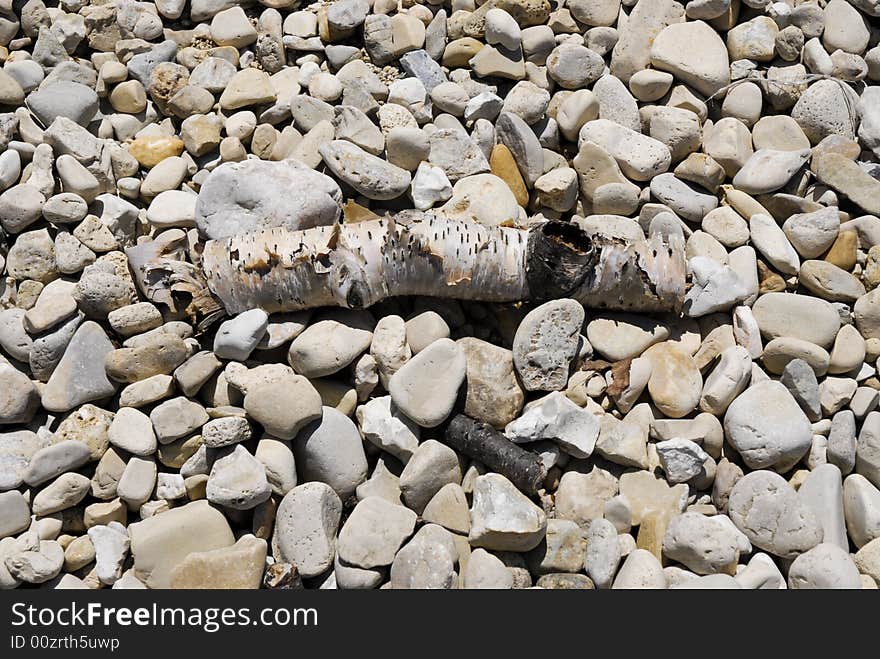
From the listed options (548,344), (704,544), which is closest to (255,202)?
(548,344)

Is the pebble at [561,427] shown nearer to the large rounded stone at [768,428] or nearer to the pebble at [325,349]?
the large rounded stone at [768,428]

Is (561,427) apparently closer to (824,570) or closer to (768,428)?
(768,428)

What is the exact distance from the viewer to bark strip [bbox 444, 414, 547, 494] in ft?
9.07

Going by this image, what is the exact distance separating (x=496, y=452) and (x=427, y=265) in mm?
709

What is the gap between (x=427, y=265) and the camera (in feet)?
9.98

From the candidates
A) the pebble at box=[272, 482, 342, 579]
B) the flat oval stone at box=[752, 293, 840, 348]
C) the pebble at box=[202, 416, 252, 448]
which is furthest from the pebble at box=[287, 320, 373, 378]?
the flat oval stone at box=[752, 293, 840, 348]

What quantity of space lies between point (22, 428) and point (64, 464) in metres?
0.32

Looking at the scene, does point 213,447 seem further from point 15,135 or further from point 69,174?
point 15,135

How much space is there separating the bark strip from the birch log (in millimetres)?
517

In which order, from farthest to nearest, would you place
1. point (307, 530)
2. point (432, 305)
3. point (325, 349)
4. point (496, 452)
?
point (432, 305)
point (325, 349)
point (496, 452)
point (307, 530)

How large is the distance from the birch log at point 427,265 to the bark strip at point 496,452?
517 millimetres

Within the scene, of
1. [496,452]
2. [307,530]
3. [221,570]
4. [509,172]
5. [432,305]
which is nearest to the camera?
[221,570]

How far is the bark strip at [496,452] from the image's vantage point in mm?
2766

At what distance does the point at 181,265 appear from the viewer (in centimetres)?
310
